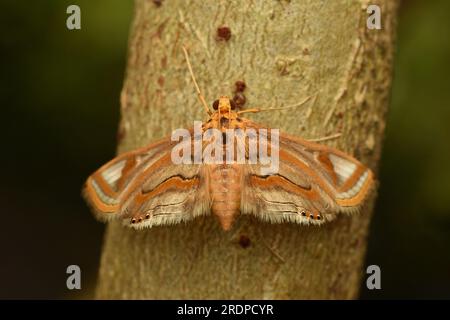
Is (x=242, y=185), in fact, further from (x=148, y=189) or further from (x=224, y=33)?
(x=224, y=33)

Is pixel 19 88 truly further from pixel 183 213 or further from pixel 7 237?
pixel 183 213

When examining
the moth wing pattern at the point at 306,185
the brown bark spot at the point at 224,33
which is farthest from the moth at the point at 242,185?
the brown bark spot at the point at 224,33

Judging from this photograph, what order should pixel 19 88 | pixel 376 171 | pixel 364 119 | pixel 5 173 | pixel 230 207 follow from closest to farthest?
pixel 230 207, pixel 364 119, pixel 376 171, pixel 19 88, pixel 5 173

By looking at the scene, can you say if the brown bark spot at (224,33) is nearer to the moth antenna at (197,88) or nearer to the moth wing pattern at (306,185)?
the moth antenna at (197,88)

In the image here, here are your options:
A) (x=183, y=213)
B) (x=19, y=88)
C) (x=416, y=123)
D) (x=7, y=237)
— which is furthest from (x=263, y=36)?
(x=7, y=237)

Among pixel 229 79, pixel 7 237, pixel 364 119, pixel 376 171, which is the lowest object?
pixel 7 237

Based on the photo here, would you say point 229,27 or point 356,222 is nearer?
point 229,27

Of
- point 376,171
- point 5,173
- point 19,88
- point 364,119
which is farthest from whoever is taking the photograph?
point 5,173

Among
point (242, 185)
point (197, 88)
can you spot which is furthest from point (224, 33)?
point (242, 185)
